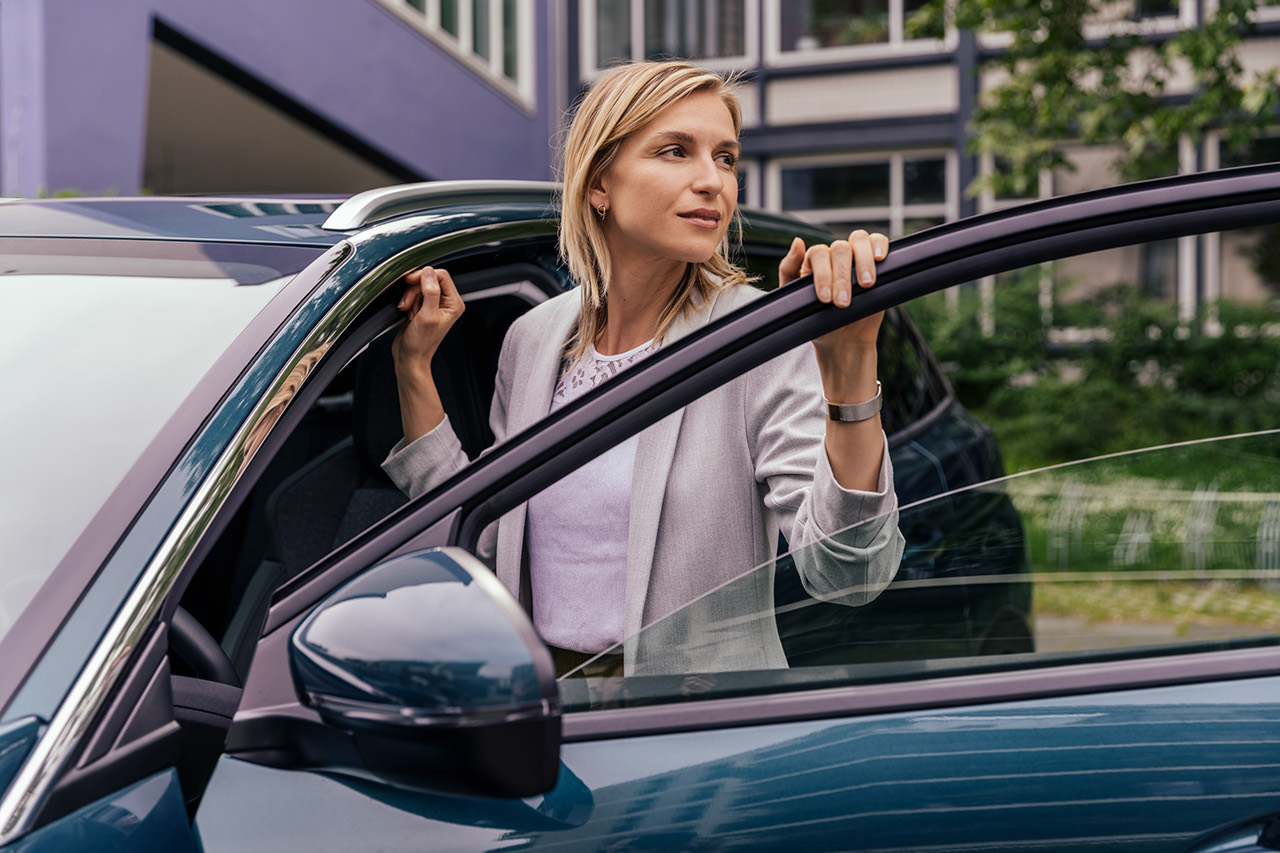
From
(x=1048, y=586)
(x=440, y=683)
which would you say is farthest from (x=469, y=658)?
(x=1048, y=586)

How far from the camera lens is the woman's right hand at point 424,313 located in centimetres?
156

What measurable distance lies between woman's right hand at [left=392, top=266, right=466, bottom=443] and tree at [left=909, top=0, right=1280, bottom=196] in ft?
18.7

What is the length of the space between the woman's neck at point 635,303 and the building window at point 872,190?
37.4ft

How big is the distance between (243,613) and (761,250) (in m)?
1.33

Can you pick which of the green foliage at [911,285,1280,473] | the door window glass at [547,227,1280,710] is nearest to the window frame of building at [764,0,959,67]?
the green foliage at [911,285,1280,473]

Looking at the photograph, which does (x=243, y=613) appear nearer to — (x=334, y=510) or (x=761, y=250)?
(x=334, y=510)

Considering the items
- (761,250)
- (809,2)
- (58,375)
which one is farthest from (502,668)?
(809,2)

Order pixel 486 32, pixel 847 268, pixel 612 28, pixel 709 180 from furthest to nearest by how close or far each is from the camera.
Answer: pixel 612 28, pixel 486 32, pixel 709 180, pixel 847 268

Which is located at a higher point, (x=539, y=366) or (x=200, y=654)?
(x=539, y=366)

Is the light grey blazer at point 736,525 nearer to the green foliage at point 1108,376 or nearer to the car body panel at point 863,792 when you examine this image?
the car body panel at point 863,792

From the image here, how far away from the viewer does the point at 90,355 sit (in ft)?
4.38

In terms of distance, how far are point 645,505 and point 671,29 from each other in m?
13.5

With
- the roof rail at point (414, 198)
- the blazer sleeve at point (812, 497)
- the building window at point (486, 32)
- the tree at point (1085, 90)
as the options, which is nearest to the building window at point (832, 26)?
the building window at point (486, 32)

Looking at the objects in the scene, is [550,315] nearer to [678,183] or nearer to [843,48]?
[678,183]
